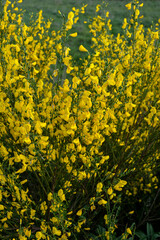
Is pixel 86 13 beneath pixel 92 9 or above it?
beneath

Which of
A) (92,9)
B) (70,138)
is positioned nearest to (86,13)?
(92,9)

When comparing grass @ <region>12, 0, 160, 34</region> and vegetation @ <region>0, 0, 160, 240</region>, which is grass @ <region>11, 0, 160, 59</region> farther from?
vegetation @ <region>0, 0, 160, 240</region>

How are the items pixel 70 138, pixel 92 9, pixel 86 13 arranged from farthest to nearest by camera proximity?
pixel 92 9 → pixel 86 13 → pixel 70 138

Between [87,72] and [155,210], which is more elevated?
[87,72]

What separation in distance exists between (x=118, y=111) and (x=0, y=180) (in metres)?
1.01

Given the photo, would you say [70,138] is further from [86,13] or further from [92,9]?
[92,9]

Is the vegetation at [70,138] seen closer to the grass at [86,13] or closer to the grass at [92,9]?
the grass at [86,13]

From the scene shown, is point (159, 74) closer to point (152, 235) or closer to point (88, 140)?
point (88, 140)

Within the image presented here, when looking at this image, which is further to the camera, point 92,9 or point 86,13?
point 92,9

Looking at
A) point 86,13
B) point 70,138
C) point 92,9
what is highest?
point 92,9

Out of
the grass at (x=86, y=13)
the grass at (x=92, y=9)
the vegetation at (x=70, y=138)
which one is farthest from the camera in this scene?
the grass at (x=92, y=9)

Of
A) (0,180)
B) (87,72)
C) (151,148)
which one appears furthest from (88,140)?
(151,148)

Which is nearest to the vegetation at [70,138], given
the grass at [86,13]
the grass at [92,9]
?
the grass at [86,13]

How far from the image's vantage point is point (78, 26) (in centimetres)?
772
